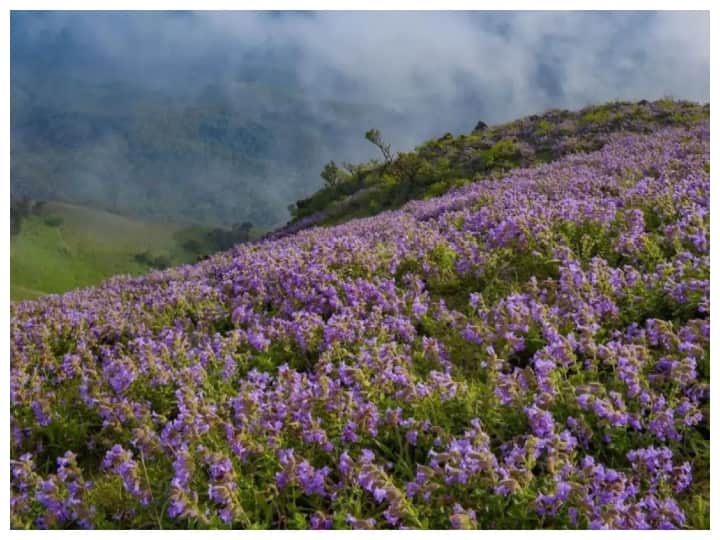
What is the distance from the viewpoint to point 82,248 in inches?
314

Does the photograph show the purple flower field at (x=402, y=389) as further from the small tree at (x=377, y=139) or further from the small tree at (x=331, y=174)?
the small tree at (x=331, y=174)

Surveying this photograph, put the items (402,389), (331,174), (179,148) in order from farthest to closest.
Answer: (179,148) < (331,174) < (402,389)

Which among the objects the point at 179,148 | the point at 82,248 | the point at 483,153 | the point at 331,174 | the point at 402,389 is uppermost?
the point at 179,148

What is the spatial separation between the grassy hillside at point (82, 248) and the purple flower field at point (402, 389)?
3.37 feet

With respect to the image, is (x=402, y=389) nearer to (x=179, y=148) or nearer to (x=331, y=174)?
(x=331, y=174)

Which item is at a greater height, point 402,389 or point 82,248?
point 82,248

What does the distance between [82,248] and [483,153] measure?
9530 mm

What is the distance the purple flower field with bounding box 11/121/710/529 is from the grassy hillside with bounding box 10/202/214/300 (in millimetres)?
1027

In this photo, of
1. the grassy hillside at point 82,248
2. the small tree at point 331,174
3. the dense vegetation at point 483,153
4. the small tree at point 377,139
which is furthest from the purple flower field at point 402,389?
the small tree at point 331,174

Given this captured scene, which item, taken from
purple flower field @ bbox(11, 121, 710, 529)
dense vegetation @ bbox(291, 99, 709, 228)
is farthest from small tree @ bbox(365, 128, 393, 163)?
purple flower field @ bbox(11, 121, 710, 529)

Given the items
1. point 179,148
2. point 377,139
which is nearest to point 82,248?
point 377,139

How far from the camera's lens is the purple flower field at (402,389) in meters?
2.88
